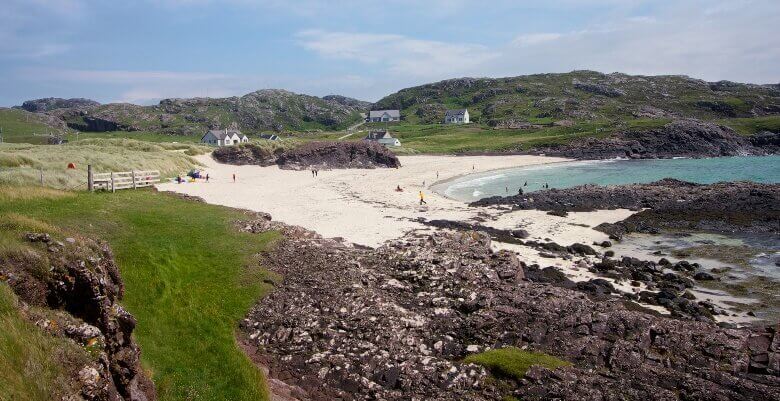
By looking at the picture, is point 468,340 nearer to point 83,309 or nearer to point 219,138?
point 83,309

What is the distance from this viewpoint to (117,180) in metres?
35.3

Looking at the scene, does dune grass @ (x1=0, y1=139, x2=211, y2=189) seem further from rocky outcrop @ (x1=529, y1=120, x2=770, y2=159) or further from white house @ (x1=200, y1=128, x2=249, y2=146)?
rocky outcrop @ (x1=529, y1=120, x2=770, y2=159)

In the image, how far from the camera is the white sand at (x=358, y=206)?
1423 inches

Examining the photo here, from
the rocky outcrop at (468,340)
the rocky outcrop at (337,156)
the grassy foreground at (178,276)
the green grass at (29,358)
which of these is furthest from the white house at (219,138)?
the green grass at (29,358)

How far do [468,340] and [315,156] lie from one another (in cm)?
7722

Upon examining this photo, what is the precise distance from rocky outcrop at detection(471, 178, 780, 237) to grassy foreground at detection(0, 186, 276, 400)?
104 ft

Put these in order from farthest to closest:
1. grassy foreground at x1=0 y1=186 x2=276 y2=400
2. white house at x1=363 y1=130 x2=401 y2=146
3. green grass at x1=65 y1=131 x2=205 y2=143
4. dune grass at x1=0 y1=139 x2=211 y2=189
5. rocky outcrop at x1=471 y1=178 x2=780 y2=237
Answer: green grass at x1=65 y1=131 x2=205 y2=143 → white house at x1=363 y1=130 x2=401 y2=146 → rocky outcrop at x1=471 y1=178 x2=780 y2=237 → dune grass at x1=0 y1=139 x2=211 y2=189 → grassy foreground at x1=0 y1=186 x2=276 y2=400

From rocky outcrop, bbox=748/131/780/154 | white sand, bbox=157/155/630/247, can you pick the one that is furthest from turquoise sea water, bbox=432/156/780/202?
rocky outcrop, bbox=748/131/780/154

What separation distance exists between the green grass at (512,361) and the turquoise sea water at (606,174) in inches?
1679

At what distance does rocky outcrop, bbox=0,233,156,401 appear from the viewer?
8922 millimetres

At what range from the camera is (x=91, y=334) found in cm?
948

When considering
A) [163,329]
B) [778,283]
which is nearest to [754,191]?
[778,283]

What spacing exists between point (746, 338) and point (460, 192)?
5016 cm

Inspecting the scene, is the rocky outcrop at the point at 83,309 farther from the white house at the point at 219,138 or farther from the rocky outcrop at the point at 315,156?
the white house at the point at 219,138
